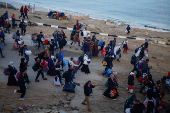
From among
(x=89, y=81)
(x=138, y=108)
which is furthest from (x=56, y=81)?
(x=138, y=108)

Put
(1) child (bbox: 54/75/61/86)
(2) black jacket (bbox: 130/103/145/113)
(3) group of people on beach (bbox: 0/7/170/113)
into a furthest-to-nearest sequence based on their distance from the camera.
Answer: (1) child (bbox: 54/75/61/86) < (3) group of people on beach (bbox: 0/7/170/113) < (2) black jacket (bbox: 130/103/145/113)

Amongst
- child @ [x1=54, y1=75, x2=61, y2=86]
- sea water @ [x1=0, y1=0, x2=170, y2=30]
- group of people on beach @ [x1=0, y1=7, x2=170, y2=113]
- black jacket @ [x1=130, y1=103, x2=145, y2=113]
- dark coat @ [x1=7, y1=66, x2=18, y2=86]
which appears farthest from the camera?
sea water @ [x1=0, y1=0, x2=170, y2=30]

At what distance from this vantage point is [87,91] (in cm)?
795

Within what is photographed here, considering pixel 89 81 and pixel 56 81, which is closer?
pixel 89 81

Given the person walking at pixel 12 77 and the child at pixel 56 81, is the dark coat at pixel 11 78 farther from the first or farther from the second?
the child at pixel 56 81

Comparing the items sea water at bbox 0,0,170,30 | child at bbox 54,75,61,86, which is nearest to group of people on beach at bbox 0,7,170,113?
child at bbox 54,75,61,86

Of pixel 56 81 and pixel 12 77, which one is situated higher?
pixel 12 77

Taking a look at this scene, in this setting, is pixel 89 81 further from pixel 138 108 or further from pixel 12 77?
pixel 12 77

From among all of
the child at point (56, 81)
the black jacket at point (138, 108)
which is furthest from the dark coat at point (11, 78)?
the black jacket at point (138, 108)

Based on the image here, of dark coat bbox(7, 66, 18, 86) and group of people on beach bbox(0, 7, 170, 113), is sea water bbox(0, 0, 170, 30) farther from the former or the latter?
dark coat bbox(7, 66, 18, 86)

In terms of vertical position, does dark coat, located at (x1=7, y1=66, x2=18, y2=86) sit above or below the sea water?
below

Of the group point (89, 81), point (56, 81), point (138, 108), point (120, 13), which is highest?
point (120, 13)

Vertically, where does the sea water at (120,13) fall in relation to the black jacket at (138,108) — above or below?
above

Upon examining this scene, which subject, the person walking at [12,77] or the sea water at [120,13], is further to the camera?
the sea water at [120,13]
